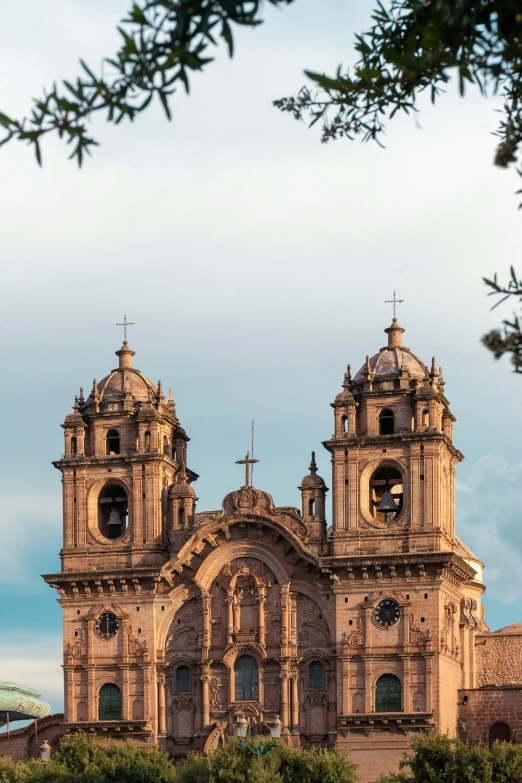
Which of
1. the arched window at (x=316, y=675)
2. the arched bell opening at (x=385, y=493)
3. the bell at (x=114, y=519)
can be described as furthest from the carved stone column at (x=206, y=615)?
the arched bell opening at (x=385, y=493)

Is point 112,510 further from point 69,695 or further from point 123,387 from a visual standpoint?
point 69,695

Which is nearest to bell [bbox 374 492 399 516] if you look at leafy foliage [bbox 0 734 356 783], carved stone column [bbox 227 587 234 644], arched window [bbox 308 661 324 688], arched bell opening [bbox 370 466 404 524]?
arched bell opening [bbox 370 466 404 524]

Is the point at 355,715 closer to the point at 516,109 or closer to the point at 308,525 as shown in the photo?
the point at 308,525

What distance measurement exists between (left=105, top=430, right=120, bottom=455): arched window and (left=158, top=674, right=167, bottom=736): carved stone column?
8.86 metres

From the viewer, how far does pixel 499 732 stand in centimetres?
6328

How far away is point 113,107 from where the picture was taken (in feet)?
43.8

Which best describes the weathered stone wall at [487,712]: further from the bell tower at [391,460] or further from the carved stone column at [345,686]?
the bell tower at [391,460]

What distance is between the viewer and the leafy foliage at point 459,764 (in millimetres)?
54719

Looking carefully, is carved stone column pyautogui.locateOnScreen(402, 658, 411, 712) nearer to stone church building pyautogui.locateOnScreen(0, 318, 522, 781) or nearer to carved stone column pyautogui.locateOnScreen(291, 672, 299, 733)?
stone church building pyautogui.locateOnScreen(0, 318, 522, 781)

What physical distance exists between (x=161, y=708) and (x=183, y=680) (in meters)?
1.30

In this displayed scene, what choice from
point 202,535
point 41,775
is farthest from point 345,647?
point 41,775

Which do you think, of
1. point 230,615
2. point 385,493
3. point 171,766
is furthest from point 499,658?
point 171,766

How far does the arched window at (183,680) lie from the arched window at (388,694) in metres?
7.37

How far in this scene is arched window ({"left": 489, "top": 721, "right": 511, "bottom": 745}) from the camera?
206 feet
